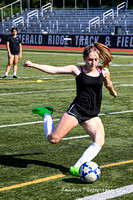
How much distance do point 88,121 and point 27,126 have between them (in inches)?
139

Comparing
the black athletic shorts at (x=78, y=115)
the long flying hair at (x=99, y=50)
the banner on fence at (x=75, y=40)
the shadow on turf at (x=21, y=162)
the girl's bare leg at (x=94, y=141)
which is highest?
the long flying hair at (x=99, y=50)

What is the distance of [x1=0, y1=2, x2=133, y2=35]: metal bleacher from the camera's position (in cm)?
4756

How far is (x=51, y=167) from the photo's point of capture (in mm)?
6469

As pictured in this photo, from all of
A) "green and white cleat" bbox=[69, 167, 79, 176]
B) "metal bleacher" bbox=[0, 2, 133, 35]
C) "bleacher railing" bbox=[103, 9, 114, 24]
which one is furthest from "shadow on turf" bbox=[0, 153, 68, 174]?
"bleacher railing" bbox=[103, 9, 114, 24]

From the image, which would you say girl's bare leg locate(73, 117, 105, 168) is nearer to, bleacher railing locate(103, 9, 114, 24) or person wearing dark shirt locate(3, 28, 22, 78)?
person wearing dark shirt locate(3, 28, 22, 78)

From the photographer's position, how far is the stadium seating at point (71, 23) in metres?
47.2

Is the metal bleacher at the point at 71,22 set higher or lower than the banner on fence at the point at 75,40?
higher

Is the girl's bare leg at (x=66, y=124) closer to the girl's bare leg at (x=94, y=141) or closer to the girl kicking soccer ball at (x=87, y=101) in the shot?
the girl kicking soccer ball at (x=87, y=101)

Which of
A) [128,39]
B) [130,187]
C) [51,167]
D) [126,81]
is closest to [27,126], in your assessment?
[51,167]

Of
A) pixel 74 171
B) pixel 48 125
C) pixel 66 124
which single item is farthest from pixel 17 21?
pixel 74 171

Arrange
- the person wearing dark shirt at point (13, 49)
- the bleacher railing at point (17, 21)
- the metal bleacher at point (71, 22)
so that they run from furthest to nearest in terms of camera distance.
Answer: the bleacher railing at point (17, 21) < the metal bleacher at point (71, 22) < the person wearing dark shirt at point (13, 49)

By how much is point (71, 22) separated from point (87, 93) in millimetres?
47556

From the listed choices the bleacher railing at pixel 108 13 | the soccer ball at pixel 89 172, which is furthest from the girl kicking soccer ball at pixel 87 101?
the bleacher railing at pixel 108 13

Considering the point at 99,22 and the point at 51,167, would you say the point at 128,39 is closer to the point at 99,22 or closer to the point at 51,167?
the point at 99,22
